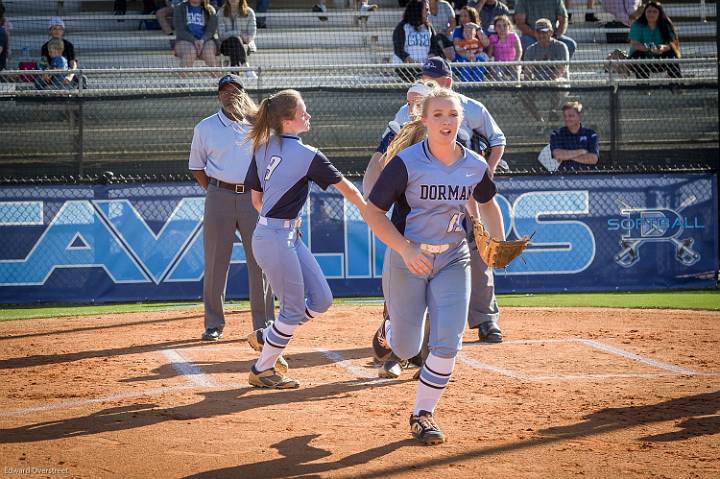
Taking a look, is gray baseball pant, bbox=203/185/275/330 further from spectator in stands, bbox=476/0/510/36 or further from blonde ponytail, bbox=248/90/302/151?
spectator in stands, bbox=476/0/510/36

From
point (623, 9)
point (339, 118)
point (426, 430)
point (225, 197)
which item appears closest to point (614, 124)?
point (339, 118)

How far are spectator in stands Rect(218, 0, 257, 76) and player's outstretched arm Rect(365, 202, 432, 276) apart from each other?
9727 millimetres

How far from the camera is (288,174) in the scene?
640 centimetres

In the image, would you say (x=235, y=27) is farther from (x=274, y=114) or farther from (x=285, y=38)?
(x=274, y=114)

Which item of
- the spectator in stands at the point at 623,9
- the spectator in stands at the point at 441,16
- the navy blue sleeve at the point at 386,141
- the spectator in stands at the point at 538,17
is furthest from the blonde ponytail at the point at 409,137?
the spectator in stands at the point at 623,9

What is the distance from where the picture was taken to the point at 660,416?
5730 millimetres

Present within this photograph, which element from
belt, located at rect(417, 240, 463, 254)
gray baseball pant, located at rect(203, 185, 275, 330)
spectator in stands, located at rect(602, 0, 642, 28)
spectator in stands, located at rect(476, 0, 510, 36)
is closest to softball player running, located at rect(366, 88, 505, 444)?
belt, located at rect(417, 240, 463, 254)

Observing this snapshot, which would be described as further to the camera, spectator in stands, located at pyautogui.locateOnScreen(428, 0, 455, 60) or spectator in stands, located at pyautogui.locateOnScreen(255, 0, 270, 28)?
spectator in stands, located at pyautogui.locateOnScreen(255, 0, 270, 28)

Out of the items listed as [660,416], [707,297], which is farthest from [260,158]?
[707,297]

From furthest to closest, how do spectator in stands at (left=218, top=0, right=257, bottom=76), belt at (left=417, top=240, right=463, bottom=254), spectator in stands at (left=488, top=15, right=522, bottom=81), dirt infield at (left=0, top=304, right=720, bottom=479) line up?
spectator in stands at (left=488, top=15, right=522, bottom=81)
spectator in stands at (left=218, top=0, right=257, bottom=76)
belt at (left=417, top=240, right=463, bottom=254)
dirt infield at (left=0, top=304, right=720, bottom=479)

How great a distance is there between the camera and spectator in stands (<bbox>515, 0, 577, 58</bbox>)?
619 inches

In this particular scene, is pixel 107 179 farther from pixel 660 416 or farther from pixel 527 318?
pixel 660 416

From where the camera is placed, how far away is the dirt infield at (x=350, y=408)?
4.76m

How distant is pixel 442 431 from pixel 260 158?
234 centimetres
